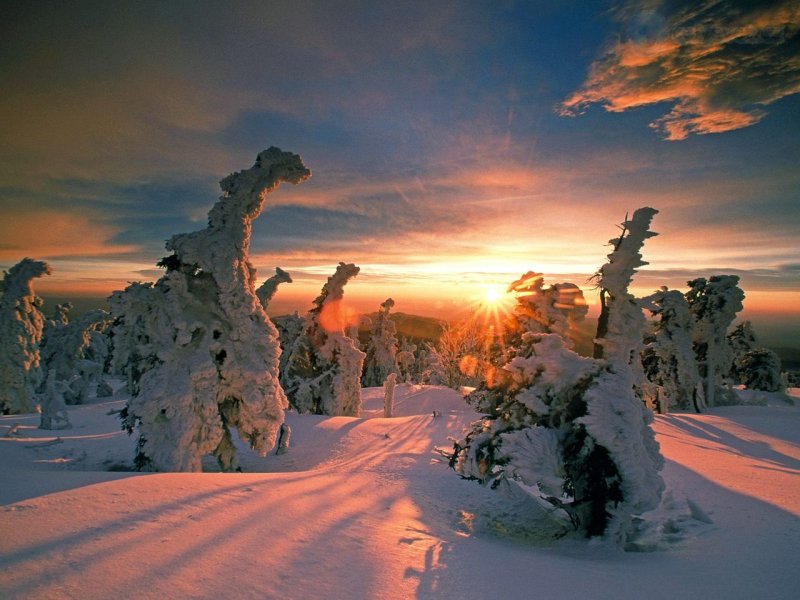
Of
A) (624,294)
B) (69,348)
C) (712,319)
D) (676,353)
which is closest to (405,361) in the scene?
(676,353)

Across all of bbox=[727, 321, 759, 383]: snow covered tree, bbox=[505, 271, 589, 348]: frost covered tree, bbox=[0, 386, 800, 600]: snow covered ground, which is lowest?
bbox=[0, 386, 800, 600]: snow covered ground

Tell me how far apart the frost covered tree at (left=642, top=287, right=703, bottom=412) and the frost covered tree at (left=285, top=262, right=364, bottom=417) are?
1837 cm

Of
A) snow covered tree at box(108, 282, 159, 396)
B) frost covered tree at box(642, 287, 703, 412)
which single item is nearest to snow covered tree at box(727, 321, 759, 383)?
frost covered tree at box(642, 287, 703, 412)

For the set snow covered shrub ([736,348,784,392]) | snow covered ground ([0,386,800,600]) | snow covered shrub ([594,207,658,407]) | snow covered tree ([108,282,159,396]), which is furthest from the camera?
snow covered shrub ([736,348,784,392])

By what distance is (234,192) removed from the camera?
10.1 m

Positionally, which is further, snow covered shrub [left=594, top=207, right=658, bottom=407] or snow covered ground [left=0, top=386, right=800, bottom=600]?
snow covered shrub [left=594, top=207, right=658, bottom=407]

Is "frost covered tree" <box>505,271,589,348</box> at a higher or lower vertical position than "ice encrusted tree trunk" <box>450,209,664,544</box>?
higher

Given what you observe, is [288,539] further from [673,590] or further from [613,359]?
[613,359]

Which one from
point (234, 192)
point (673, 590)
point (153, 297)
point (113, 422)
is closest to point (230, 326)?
point (153, 297)

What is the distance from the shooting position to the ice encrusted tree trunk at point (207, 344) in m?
8.51

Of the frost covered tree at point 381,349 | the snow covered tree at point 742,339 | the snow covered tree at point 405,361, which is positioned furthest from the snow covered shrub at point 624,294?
the snow covered tree at point 405,361

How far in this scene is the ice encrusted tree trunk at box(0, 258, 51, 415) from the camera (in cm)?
2067

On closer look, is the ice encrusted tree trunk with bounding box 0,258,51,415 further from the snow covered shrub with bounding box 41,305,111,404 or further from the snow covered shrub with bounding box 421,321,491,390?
the snow covered shrub with bounding box 421,321,491,390

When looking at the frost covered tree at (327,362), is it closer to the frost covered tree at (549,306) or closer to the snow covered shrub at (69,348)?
the frost covered tree at (549,306)
